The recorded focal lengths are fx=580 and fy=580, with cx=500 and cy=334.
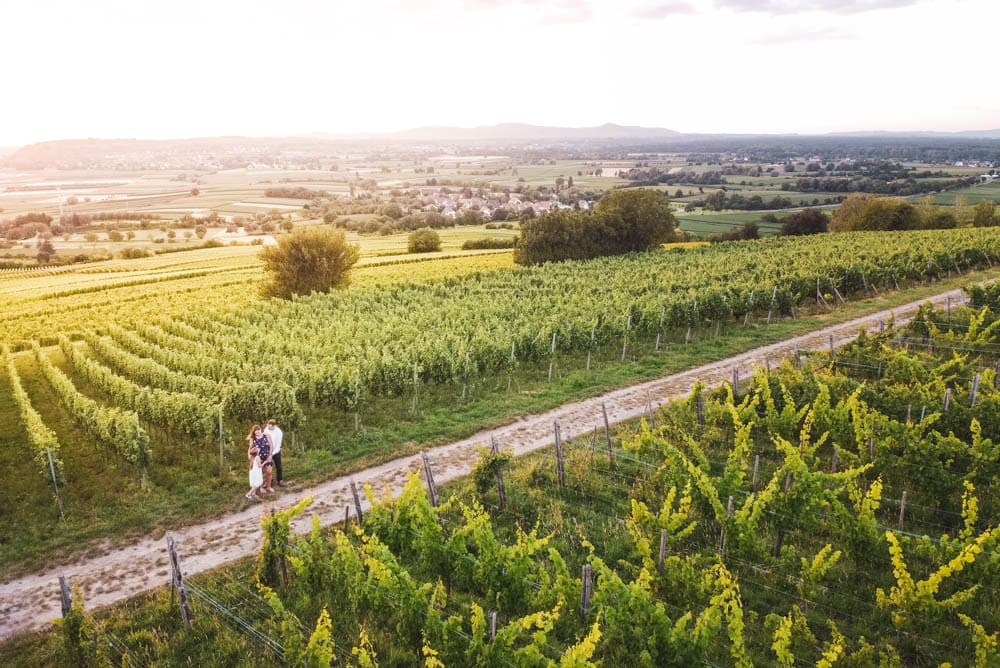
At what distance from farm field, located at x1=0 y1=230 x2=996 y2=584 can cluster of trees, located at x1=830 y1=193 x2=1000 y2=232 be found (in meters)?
20.6

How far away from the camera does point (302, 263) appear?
43594mm

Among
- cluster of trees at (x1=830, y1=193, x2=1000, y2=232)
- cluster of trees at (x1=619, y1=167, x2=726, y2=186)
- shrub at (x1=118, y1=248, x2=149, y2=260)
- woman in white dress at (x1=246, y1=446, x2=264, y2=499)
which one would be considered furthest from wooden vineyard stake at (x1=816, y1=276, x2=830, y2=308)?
cluster of trees at (x1=619, y1=167, x2=726, y2=186)

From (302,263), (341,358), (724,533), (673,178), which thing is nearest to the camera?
(724,533)

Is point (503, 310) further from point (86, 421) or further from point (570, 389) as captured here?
point (86, 421)

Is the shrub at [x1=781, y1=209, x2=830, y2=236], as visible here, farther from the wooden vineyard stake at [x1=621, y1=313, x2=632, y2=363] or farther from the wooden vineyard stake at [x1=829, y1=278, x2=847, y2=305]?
the wooden vineyard stake at [x1=621, y1=313, x2=632, y2=363]

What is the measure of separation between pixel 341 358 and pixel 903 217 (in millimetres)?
67892


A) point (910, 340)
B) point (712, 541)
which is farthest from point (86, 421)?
point (910, 340)

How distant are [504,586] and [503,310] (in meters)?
22.3

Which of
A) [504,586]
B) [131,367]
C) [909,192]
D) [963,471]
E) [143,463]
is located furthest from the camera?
[909,192]

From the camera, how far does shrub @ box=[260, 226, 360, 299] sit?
1706 inches

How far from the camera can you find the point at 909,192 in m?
117

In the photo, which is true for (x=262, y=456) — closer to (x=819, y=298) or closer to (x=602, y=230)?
(x=819, y=298)

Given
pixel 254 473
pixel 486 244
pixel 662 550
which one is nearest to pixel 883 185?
pixel 486 244

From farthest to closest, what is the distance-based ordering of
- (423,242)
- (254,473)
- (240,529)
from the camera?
(423,242) < (254,473) < (240,529)
